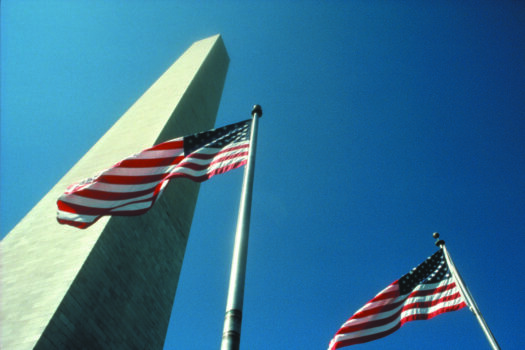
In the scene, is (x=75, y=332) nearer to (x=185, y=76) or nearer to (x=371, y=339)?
(x=371, y=339)

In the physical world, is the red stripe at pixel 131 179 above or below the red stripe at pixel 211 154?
below

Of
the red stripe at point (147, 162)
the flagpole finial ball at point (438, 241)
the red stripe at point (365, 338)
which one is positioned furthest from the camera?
the flagpole finial ball at point (438, 241)

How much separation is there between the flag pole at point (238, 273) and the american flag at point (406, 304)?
4053 millimetres

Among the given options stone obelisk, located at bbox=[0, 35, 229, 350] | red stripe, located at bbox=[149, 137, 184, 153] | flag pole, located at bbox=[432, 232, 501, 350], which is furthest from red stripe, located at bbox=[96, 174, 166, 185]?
flag pole, located at bbox=[432, 232, 501, 350]

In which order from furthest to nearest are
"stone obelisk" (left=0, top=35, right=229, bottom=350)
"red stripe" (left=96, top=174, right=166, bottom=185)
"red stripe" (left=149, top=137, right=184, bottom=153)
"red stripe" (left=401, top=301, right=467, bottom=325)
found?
1. "red stripe" (left=401, top=301, right=467, bottom=325)
2. "stone obelisk" (left=0, top=35, right=229, bottom=350)
3. "red stripe" (left=149, top=137, right=184, bottom=153)
4. "red stripe" (left=96, top=174, right=166, bottom=185)

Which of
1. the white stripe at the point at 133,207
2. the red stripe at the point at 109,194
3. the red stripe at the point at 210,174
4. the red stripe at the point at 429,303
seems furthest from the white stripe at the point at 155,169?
the red stripe at the point at 429,303

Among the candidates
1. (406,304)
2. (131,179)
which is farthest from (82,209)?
(406,304)

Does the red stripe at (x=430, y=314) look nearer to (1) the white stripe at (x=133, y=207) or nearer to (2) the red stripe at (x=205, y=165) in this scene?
(2) the red stripe at (x=205, y=165)

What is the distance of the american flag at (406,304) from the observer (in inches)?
340

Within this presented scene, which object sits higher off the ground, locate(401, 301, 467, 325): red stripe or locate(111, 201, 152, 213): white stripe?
locate(111, 201, 152, 213): white stripe

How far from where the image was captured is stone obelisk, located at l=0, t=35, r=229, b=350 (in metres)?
8.56

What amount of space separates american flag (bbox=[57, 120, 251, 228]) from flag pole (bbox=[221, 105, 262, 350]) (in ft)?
3.04

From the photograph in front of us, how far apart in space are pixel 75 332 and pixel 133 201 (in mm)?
3462

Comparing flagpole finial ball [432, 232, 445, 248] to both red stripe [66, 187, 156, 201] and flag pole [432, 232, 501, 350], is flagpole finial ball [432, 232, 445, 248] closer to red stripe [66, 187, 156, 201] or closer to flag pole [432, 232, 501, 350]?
flag pole [432, 232, 501, 350]
